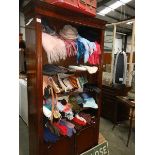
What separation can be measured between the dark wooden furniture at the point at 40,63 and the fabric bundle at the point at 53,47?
8cm

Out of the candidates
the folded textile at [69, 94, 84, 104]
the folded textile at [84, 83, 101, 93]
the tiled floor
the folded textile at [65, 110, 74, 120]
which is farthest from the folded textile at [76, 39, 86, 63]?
the tiled floor

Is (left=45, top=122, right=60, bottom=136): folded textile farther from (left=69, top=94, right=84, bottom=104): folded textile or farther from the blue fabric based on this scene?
(left=69, top=94, right=84, bottom=104): folded textile

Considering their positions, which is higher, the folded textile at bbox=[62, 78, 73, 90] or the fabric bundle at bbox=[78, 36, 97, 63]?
the fabric bundle at bbox=[78, 36, 97, 63]

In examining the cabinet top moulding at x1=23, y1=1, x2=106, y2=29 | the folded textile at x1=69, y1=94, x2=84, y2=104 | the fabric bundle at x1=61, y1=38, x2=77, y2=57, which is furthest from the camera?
the folded textile at x1=69, y1=94, x2=84, y2=104

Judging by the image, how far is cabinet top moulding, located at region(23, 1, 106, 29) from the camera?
5.27 ft

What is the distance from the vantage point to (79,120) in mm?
2281

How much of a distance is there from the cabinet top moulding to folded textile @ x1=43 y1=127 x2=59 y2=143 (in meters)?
1.26

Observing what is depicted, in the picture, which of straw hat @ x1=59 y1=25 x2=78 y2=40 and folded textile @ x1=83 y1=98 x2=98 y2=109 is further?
folded textile @ x1=83 y1=98 x2=98 y2=109

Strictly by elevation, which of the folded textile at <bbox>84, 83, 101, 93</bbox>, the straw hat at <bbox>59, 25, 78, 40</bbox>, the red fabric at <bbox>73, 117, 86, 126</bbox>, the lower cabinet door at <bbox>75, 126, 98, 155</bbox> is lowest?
the lower cabinet door at <bbox>75, 126, 98, 155</bbox>

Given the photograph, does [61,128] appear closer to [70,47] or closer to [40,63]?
[40,63]

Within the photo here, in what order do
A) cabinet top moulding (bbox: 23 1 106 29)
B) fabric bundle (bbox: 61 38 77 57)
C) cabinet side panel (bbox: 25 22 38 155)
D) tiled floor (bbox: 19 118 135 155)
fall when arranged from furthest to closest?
tiled floor (bbox: 19 118 135 155)
fabric bundle (bbox: 61 38 77 57)
cabinet side panel (bbox: 25 22 38 155)
cabinet top moulding (bbox: 23 1 106 29)

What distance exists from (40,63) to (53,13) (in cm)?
53
